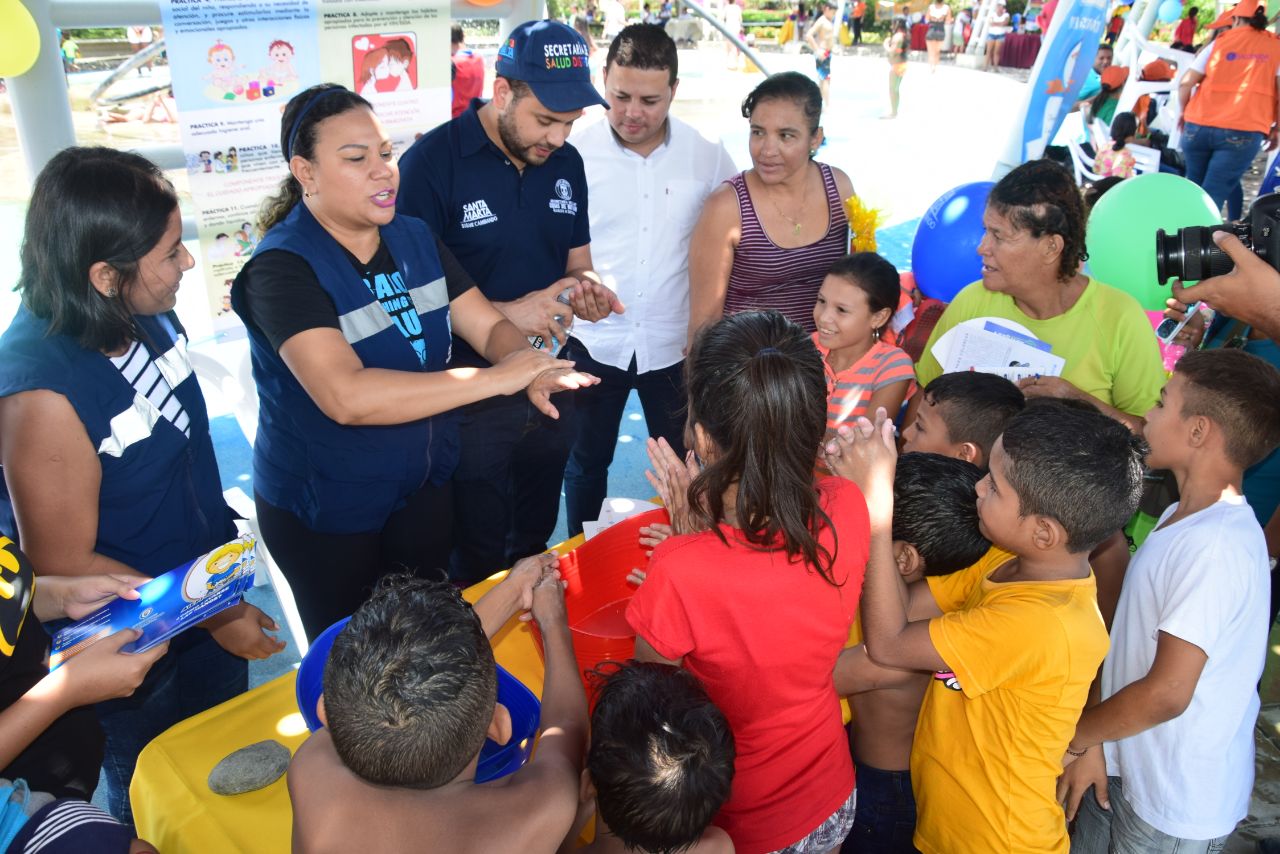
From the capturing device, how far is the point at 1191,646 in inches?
62.2

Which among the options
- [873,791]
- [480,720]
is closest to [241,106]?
[480,720]

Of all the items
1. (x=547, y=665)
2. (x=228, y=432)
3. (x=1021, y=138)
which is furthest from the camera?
(x=1021, y=138)

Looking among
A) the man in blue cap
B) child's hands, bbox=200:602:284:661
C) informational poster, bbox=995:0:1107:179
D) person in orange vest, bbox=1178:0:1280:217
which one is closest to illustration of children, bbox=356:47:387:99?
the man in blue cap

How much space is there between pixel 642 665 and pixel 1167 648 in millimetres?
985

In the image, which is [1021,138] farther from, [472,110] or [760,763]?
[760,763]

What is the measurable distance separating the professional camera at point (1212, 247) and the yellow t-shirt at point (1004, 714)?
1184 millimetres

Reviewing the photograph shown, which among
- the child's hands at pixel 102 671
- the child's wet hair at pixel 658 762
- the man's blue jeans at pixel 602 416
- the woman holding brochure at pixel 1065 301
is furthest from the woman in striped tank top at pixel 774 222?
the child's hands at pixel 102 671

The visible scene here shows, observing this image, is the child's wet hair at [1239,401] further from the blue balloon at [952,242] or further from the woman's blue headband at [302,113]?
the woman's blue headband at [302,113]

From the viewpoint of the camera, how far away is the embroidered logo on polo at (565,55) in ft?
7.65

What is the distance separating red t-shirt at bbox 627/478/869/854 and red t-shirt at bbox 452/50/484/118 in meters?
4.92

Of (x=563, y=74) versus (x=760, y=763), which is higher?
(x=563, y=74)

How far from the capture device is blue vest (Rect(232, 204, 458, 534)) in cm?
186

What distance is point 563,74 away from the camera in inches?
92.7

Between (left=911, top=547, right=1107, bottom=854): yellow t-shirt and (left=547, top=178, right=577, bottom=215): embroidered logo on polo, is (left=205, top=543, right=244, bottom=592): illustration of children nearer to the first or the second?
(left=911, top=547, right=1107, bottom=854): yellow t-shirt
